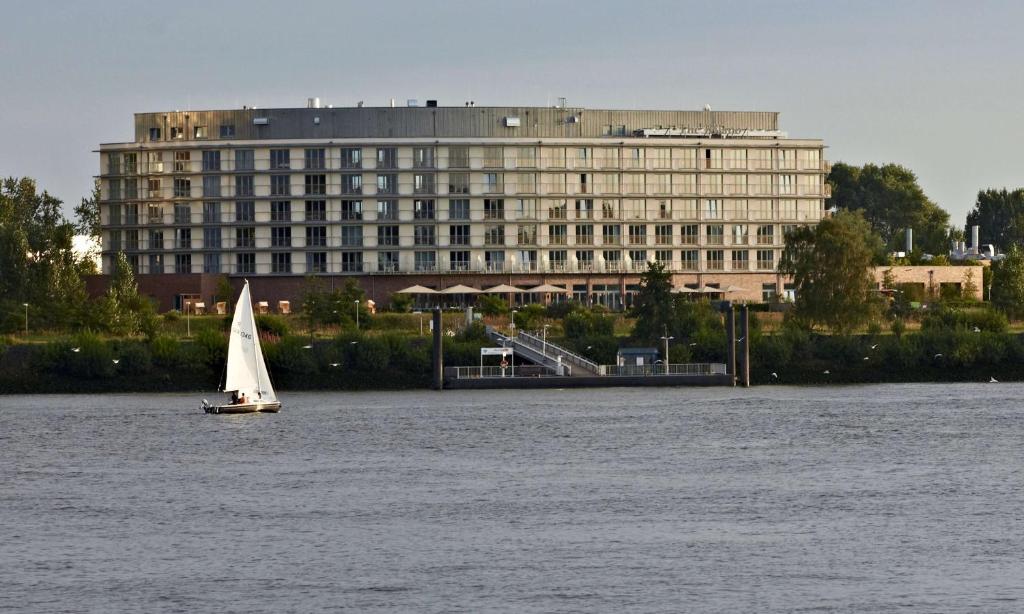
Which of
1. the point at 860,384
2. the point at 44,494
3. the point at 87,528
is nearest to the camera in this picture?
the point at 87,528

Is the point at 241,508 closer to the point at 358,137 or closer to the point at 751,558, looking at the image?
the point at 751,558

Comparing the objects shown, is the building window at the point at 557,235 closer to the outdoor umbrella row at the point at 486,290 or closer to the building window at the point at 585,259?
the building window at the point at 585,259

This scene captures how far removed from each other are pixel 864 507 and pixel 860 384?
7296cm

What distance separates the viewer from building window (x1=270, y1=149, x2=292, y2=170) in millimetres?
186625

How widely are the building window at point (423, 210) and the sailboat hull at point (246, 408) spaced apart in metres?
76.1

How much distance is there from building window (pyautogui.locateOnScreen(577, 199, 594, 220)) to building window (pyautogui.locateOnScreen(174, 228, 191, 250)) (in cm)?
4134

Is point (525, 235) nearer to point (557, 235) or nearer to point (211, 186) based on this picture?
point (557, 235)

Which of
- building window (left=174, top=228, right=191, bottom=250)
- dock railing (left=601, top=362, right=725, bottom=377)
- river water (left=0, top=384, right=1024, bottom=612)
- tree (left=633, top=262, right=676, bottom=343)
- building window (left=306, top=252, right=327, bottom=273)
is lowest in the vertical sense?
river water (left=0, top=384, right=1024, bottom=612)

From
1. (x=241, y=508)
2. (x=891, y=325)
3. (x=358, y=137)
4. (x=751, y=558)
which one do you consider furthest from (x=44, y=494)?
(x=358, y=137)

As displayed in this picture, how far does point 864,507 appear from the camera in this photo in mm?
65250

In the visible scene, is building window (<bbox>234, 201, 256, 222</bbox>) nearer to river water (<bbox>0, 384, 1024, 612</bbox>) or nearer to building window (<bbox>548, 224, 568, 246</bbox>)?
building window (<bbox>548, 224, 568, 246</bbox>)

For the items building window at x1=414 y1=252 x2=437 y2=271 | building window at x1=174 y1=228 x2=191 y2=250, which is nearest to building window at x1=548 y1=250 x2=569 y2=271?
building window at x1=414 y1=252 x2=437 y2=271

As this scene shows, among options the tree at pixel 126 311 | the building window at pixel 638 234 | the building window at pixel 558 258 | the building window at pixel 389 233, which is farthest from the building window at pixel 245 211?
the building window at pixel 638 234

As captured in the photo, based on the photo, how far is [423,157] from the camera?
187 m
